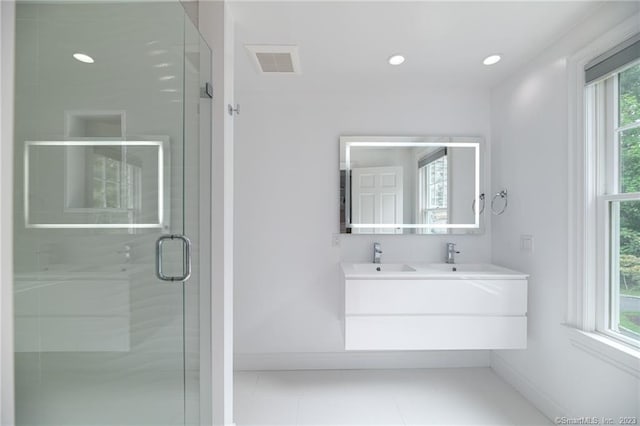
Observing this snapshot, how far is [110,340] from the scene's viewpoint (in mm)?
1006

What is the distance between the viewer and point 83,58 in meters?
0.95

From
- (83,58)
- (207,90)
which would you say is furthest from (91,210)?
(207,90)

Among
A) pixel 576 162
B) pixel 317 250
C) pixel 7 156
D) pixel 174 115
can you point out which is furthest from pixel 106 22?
pixel 576 162

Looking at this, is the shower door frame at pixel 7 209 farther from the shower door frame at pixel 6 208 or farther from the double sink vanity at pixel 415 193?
the double sink vanity at pixel 415 193

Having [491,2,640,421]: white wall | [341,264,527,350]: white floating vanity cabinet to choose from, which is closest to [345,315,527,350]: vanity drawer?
[341,264,527,350]: white floating vanity cabinet

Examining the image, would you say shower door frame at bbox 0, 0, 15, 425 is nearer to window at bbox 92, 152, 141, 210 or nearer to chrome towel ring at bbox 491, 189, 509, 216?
window at bbox 92, 152, 141, 210

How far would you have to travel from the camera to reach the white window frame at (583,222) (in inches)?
66.0

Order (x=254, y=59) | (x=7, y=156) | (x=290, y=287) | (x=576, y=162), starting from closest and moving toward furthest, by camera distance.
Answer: (x=7, y=156), (x=576, y=162), (x=254, y=59), (x=290, y=287)

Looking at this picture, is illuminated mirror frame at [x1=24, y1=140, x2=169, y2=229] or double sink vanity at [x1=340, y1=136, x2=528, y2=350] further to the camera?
double sink vanity at [x1=340, y1=136, x2=528, y2=350]

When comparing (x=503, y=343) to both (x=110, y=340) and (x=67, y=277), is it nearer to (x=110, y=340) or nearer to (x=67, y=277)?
(x=110, y=340)

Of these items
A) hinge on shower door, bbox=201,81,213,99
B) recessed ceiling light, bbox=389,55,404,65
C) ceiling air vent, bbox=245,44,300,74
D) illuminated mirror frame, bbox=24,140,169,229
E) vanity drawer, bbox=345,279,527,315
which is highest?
recessed ceiling light, bbox=389,55,404,65

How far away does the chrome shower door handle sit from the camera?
125 centimetres

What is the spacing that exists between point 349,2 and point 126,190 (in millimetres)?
1372

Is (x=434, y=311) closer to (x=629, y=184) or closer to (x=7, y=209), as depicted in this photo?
(x=629, y=184)
